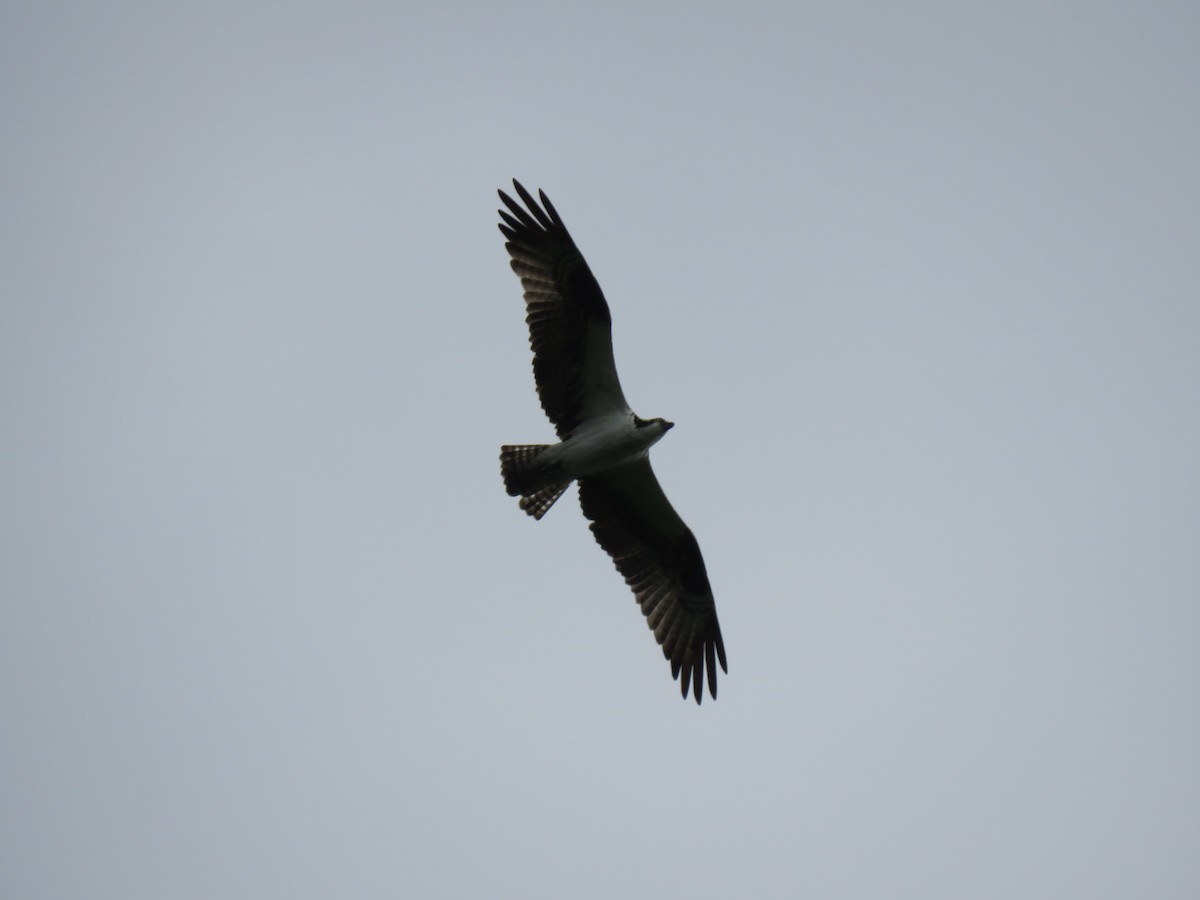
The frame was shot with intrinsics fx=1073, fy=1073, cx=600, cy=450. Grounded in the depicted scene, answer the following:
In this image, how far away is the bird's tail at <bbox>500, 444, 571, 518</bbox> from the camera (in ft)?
37.3

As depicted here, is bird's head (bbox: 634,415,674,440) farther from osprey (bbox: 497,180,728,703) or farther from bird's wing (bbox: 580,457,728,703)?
bird's wing (bbox: 580,457,728,703)

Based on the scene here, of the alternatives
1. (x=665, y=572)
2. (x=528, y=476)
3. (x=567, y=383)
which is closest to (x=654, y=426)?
(x=567, y=383)

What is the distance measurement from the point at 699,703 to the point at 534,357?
4387mm

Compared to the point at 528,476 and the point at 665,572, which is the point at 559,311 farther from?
the point at 665,572

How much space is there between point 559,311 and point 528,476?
1768 mm

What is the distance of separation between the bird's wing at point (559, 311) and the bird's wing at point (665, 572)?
4.49 ft

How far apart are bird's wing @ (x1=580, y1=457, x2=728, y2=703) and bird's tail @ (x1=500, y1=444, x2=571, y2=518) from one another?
84 centimetres

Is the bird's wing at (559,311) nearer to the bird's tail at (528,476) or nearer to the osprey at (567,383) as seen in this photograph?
the osprey at (567,383)

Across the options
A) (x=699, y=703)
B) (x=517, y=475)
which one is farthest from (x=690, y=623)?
(x=517, y=475)

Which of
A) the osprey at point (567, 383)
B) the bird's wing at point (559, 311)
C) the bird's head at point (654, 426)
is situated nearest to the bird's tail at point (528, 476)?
the osprey at point (567, 383)

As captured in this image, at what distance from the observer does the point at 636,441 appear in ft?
36.9

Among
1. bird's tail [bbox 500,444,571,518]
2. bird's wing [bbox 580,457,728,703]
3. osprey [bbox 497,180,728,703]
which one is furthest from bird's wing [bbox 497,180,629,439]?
bird's wing [bbox 580,457,728,703]

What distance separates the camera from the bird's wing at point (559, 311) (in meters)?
11.1

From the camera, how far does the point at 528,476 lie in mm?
11383
